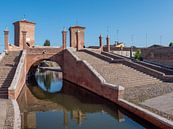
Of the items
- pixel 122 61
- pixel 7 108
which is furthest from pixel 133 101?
pixel 122 61

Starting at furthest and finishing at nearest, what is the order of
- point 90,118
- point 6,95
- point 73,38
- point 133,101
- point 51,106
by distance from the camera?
1. point 73,38
2. point 51,106
3. point 6,95
4. point 133,101
5. point 90,118

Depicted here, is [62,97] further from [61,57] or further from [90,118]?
[61,57]

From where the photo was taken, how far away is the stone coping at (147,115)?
27.9ft

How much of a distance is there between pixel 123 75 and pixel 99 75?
2.45 metres

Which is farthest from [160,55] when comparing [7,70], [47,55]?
[7,70]

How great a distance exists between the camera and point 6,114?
9680mm

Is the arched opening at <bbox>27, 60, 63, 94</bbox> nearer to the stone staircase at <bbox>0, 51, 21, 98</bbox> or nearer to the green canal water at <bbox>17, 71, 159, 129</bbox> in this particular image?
the stone staircase at <bbox>0, 51, 21, 98</bbox>

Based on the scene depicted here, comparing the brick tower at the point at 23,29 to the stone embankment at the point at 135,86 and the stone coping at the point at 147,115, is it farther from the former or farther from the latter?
the stone coping at the point at 147,115

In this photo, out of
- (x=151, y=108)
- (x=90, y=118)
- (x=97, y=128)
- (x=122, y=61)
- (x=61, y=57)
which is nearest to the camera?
(x=97, y=128)

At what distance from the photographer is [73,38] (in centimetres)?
3139

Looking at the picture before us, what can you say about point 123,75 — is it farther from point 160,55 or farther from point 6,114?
point 160,55

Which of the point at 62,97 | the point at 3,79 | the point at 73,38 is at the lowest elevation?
the point at 62,97

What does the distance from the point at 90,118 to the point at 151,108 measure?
2.61 m

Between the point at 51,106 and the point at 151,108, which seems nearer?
the point at 151,108
